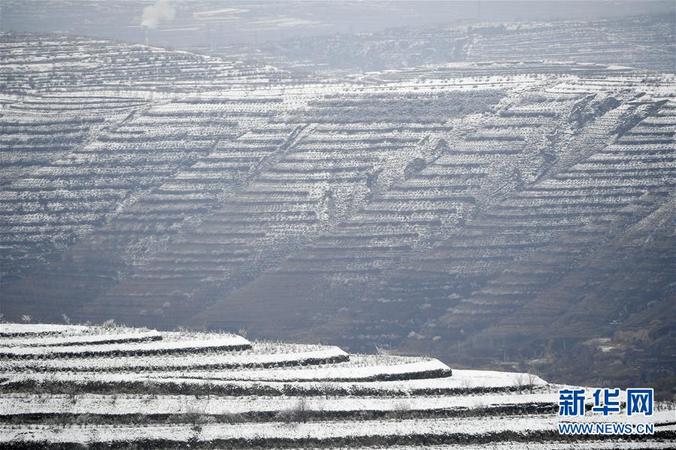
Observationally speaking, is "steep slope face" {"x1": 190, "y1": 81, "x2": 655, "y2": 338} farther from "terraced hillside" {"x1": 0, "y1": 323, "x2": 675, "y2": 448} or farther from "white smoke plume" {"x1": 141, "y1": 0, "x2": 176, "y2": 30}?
"white smoke plume" {"x1": 141, "y1": 0, "x2": 176, "y2": 30}

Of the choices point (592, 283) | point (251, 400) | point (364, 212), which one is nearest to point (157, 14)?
point (364, 212)

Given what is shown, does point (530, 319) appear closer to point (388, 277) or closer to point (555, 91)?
point (388, 277)

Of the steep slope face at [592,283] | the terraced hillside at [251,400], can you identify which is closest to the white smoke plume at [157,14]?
the steep slope face at [592,283]

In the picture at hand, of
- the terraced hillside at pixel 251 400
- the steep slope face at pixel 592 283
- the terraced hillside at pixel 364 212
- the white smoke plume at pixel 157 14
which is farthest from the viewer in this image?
the white smoke plume at pixel 157 14

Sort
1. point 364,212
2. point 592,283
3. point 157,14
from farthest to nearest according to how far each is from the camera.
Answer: point 157,14
point 364,212
point 592,283

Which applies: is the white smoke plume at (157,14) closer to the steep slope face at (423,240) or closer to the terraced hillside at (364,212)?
the terraced hillside at (364,212)

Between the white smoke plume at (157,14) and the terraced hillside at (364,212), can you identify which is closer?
the terraced hillside at (364,212)

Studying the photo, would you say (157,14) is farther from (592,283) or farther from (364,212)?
(592,283)

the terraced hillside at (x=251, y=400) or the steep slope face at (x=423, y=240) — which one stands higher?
the terraced hillside at (x=251, y=400)
